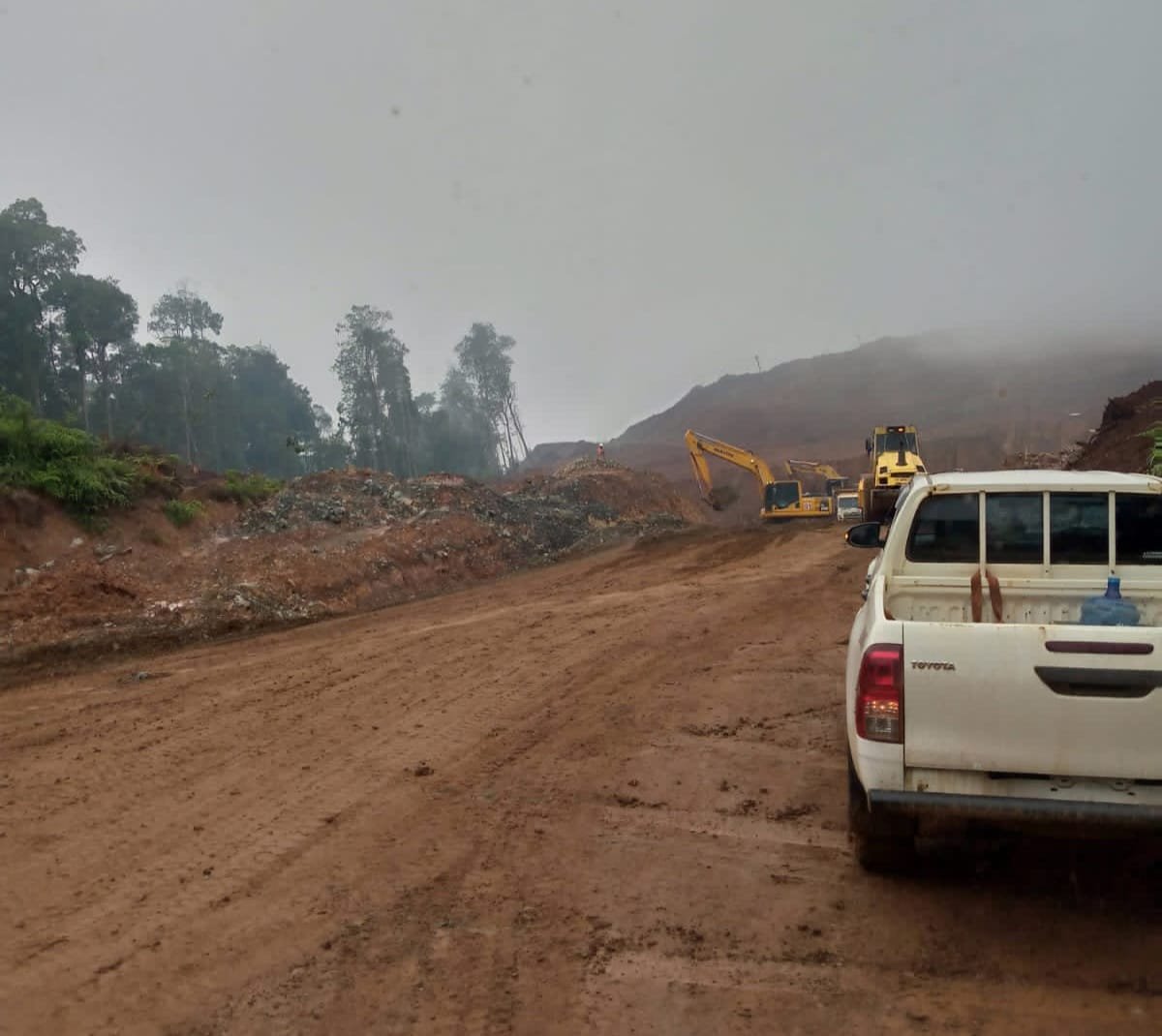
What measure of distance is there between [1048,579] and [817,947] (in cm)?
257

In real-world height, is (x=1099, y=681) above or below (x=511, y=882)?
above

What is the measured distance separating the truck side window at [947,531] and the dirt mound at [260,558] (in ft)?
36.1

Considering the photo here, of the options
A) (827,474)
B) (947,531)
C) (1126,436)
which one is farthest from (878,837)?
(827,474)

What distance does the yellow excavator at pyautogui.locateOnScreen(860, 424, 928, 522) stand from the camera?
22663 millimetres

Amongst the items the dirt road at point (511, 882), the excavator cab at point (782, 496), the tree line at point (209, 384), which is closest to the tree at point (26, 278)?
the tree line at point (209, 384)

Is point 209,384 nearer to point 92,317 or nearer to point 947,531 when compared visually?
point 92,317

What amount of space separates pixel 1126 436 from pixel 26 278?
43.2 m

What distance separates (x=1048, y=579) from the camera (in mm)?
5387

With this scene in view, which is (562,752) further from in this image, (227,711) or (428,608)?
(428,608)

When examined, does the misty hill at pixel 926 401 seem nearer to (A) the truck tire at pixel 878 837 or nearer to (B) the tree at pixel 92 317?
(B) the tree at pixel 92 317

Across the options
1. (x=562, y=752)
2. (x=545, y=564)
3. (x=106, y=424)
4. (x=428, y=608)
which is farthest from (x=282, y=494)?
(x=106, y=424)

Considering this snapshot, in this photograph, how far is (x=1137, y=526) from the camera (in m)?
5.35

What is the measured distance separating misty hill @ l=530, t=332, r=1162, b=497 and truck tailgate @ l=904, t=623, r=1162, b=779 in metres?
61.3

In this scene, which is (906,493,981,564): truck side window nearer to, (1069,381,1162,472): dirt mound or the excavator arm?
(1069,381,1162,472): dirt mound
